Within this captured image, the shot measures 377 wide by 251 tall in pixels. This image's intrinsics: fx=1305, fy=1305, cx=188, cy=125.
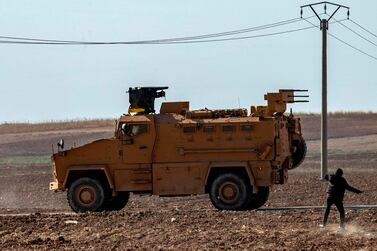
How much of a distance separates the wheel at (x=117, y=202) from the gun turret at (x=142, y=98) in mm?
2205

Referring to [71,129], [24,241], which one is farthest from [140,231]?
[71,129]

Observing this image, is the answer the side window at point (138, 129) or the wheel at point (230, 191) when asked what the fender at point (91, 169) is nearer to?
the side window at point (138, 129)

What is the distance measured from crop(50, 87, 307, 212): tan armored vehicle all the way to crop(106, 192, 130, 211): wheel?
26 cm

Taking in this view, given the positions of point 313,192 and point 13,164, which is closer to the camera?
point 313,192

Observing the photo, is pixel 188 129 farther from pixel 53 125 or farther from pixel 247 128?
pixel 53 125

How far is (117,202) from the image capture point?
111ft

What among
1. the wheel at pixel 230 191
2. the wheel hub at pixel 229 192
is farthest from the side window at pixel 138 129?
the wheel hub at pixel 229 192

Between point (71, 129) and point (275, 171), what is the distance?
58.8 meters

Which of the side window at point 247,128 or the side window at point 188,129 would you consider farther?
the side window at point 188,129

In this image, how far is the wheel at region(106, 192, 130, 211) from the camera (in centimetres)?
3322

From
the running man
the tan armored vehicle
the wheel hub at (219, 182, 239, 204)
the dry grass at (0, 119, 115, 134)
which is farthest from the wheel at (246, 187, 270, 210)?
the dry grass at (0, 119, 115, 134)

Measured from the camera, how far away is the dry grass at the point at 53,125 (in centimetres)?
9069

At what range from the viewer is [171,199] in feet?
137

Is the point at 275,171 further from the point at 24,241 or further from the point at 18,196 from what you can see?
the point at 18,196
